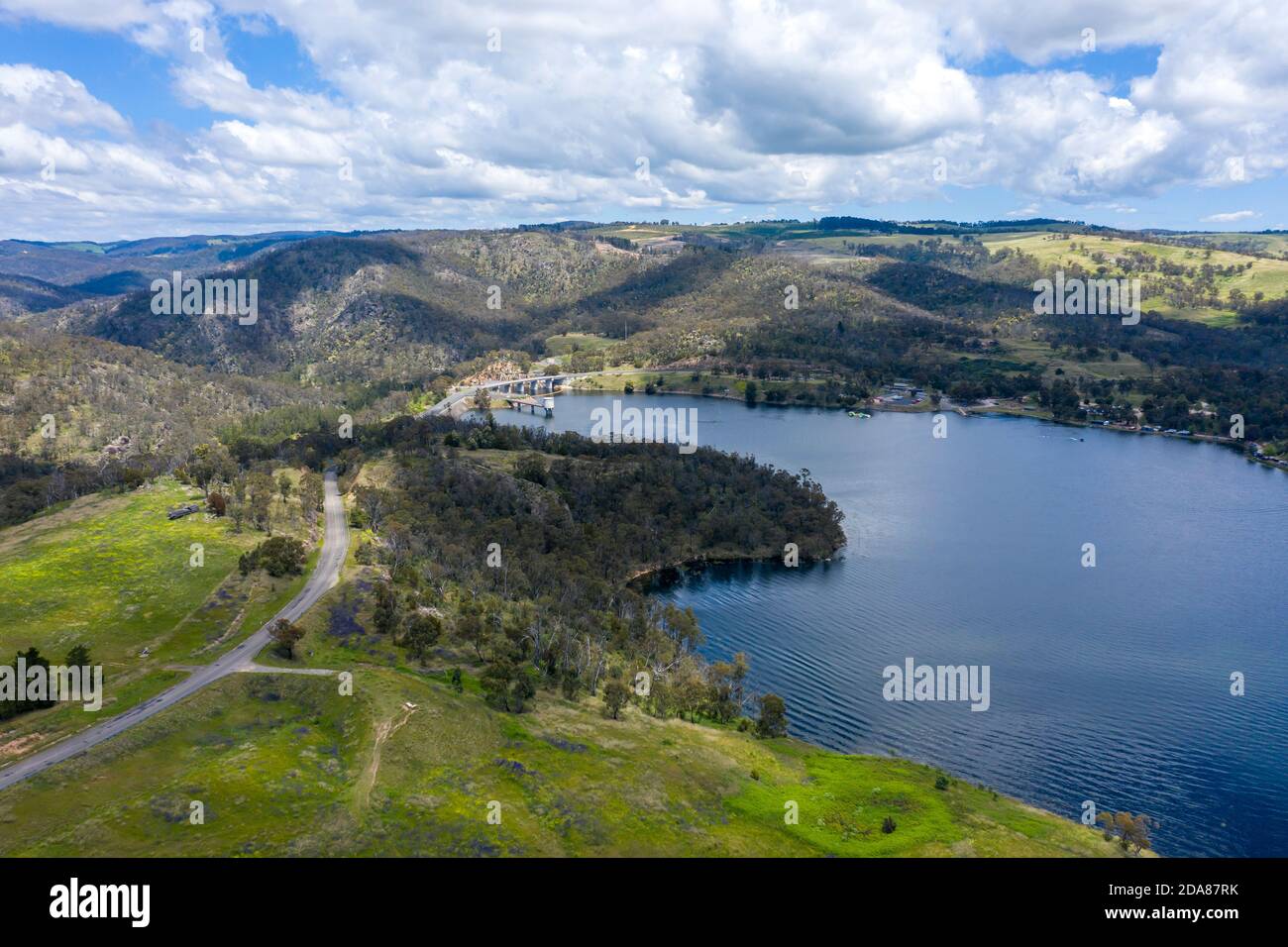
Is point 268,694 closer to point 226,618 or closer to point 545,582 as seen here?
point 226,618

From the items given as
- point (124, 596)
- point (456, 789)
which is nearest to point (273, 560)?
point (124, 596)

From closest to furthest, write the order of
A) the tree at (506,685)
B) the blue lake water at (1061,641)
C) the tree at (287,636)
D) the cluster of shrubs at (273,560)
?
the blue lake water at (1061,641)
the tree at (506,685)
the tree at (287,636)
the cluster of shrubs at (273,560)

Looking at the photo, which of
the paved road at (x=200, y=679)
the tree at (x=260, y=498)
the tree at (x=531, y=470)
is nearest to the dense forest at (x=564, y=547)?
the tree at (x=531, y=470)

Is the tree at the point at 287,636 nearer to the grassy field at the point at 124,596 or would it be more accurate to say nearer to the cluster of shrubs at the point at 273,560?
the grassy field at the point at 124,596

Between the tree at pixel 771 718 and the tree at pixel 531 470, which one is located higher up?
the tree at pixel 531 470

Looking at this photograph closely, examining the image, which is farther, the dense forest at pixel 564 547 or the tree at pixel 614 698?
the dense forest at pixel 564 547

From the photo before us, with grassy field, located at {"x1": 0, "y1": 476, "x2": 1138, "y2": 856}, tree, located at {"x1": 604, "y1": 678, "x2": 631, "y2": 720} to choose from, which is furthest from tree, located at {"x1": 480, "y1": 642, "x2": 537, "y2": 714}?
tree, located at {"x1": 604, "y1": 678, "x2": 631, "y2": 720}

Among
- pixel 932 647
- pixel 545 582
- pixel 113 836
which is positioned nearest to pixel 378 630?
pixel 545 582
